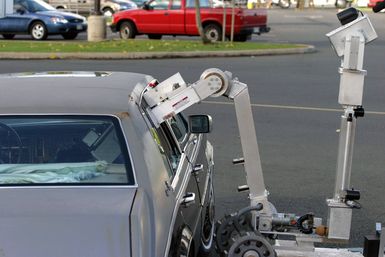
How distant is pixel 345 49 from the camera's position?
4.07 meters

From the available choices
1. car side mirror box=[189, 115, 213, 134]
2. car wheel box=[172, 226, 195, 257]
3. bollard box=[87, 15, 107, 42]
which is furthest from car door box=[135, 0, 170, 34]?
car wheel box=[172, 226, 195, 257]

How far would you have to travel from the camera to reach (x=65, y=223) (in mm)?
2785

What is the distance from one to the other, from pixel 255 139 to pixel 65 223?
1.75 metres

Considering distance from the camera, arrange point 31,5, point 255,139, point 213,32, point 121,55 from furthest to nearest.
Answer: point 31,5 < point 213,32 < point 121,55 < point 255,139

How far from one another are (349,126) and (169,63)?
13510 millimetres

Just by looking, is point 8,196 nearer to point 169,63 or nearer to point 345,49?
point 345,49

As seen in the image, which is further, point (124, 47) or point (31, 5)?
point (31, 5)

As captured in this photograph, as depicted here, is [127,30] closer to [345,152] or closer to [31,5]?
[31,5]

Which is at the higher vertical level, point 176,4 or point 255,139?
point 255,139

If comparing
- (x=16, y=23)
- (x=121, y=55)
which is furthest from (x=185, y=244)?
(x=16, y=23)

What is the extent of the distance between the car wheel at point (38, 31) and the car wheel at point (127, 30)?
111 inches

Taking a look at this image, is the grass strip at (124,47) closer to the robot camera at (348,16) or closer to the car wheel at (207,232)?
the car wheel at (207,232)

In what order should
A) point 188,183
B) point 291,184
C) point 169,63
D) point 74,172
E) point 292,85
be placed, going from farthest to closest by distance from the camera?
1. point 169,63
2. point 292,85
3. point 291,184
4. point 188,183
5. point 74,172

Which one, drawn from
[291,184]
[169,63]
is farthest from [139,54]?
[291,184]
